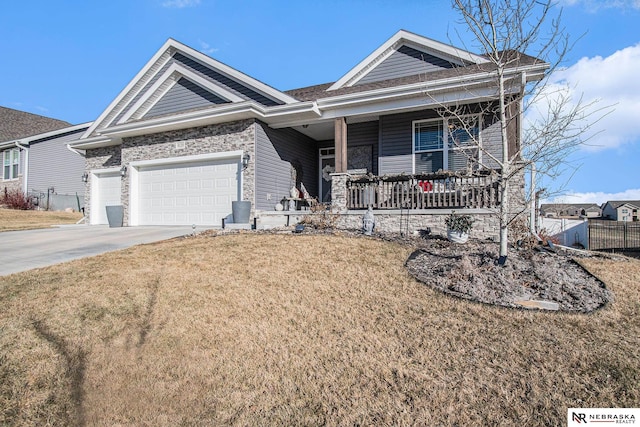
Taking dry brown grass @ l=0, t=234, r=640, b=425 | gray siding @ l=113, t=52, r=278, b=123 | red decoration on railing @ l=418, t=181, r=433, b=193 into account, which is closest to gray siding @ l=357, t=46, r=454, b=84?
gray siding @ l=113, t=52, r=278, b=123

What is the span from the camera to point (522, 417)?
2453 mm

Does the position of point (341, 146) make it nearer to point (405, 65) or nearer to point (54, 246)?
point (405, 65)

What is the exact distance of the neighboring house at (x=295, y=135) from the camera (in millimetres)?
8953

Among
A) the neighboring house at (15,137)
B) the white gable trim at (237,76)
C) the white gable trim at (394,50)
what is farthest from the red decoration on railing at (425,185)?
the neighboring house at (15,137)

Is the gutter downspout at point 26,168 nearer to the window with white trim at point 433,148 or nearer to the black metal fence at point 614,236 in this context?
the window with white trim at point 433,148

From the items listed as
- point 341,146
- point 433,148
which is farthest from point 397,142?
point 341,146

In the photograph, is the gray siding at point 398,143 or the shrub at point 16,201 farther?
the shrub at point 16,201

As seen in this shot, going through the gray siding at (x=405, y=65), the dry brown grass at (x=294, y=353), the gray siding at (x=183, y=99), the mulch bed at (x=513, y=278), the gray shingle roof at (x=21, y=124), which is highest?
the gray shingle roof at (x=21, y=124)

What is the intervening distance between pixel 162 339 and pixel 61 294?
1922 millimetres

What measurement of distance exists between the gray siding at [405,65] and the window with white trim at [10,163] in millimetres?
21934

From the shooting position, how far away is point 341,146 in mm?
9875

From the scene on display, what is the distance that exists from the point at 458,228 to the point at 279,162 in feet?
21.0

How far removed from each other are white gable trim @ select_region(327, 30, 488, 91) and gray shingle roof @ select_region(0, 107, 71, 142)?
2271 centimetres

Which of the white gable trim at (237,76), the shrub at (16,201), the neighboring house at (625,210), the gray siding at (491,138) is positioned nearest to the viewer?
the gray siding at (491,138)
